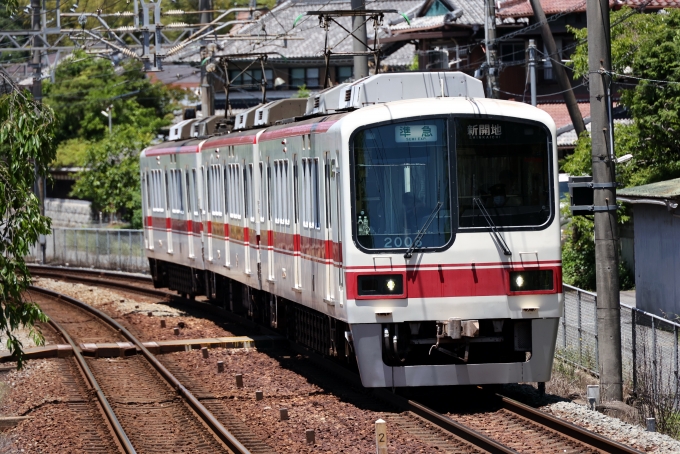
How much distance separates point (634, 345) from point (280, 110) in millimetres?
6821

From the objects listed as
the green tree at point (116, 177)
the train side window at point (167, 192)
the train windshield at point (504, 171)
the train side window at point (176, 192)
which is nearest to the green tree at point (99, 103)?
the green tree at point (116, 177)

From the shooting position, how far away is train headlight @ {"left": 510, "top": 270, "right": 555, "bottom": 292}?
11352 mm

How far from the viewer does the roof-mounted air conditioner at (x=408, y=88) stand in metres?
12.4

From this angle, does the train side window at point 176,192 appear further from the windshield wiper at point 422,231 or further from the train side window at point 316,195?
the windshield wiper at point 422,231

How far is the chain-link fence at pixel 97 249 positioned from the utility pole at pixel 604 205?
22.5m

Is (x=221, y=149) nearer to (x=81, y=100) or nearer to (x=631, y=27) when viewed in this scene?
(x=631, y=27)

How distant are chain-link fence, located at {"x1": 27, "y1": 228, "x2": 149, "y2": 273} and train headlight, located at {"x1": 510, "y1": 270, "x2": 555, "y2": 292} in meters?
22.8

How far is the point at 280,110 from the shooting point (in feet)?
56.3

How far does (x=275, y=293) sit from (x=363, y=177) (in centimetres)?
447

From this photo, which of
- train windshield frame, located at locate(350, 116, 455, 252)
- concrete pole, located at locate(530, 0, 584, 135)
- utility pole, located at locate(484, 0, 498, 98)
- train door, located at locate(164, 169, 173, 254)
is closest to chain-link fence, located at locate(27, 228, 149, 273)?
train door, located at locate(164, 169, 173, 254)

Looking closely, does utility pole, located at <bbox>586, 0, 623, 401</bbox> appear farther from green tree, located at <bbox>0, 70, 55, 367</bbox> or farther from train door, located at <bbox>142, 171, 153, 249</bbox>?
train door, located at <bbox>142, 171, 153, 249</bbox>

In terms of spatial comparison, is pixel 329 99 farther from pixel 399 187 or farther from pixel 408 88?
pixel 399 187

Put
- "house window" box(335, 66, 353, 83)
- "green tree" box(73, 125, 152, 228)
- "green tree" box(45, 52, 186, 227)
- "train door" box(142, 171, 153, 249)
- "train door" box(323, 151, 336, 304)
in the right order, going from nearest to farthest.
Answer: "train door" box(323, 151, 336, 304), "train door" box(142, 171, 153, 249), "green tree" box(73, 125, 152, 228), "green tree" box(45, 52, 186, 227), "house window" box(335, 66, 353, 83)

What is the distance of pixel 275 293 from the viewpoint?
50.8 feet
